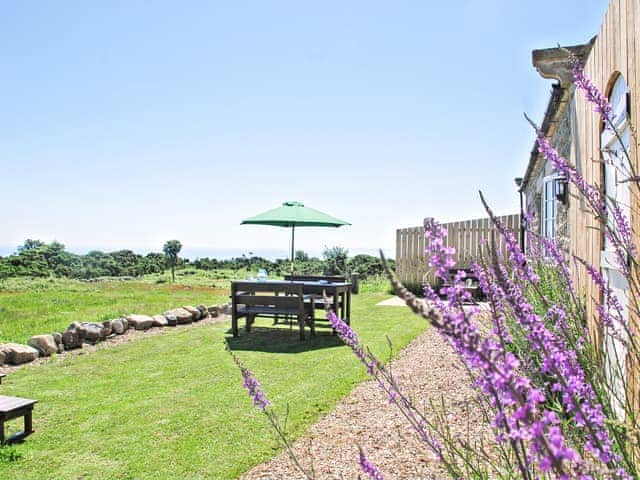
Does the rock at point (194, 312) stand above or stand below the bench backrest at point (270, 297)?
below

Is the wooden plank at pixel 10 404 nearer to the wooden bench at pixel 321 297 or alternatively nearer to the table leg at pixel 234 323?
the table leg at pixel 234 323

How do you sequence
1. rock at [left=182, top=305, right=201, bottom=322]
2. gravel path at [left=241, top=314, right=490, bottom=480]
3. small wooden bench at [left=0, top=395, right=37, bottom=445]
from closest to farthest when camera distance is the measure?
gravel path at [left=241, top=314, right=490, bottom=480] < small wooden bench at [left=0, top=395, right=37, bottom=445] < rock at [left=182, top=305, right=201, bottom=322]

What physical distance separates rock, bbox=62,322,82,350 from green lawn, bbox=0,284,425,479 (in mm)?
382

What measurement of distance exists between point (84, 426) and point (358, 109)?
10065mm

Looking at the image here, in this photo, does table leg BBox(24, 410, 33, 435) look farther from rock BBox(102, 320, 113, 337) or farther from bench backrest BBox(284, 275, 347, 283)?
bench backrest BBox(284, 275, 347, 283)

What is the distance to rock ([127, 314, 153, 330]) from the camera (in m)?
7.55

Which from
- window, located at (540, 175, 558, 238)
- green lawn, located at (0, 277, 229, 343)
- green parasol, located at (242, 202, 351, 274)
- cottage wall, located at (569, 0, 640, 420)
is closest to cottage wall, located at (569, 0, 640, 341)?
cottage wall, located at (569, 0, 640, 420)

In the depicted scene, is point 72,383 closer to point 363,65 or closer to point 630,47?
point 630,47

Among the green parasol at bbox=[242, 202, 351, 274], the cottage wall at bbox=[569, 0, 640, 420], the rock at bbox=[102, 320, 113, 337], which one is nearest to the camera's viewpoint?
the cottage wall at bbox=[569, 0, 640, 420]

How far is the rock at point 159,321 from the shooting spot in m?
7.89

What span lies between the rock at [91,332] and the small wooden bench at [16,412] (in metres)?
3.06

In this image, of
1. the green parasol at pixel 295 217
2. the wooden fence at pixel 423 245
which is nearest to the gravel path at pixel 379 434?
the green parasol at pixel 295 217

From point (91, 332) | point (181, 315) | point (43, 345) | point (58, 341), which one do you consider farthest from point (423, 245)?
point (43, 345)

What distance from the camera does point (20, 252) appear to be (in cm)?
1777
